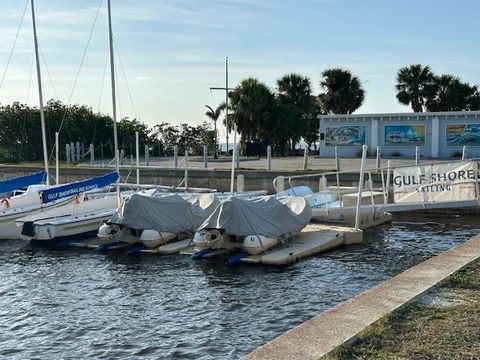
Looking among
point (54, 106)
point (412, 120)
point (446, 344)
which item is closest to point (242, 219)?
point (446, 344)

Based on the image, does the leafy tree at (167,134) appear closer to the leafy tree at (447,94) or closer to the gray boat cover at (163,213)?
the leafy tree at (447,94)

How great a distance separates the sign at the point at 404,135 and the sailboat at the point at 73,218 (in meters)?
28.0

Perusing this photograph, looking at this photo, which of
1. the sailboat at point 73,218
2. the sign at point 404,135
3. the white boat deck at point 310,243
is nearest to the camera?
the white boat deck at point 310,243

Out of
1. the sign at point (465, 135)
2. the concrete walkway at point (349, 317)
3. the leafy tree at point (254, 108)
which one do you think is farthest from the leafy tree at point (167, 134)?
the concrete walkway at point (349, 317)

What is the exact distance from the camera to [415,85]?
58.3m

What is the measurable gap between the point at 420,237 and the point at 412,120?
26427mm

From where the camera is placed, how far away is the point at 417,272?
34.1 feet

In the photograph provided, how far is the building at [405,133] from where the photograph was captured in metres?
42.9

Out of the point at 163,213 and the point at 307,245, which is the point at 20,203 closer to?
the point at 163,213

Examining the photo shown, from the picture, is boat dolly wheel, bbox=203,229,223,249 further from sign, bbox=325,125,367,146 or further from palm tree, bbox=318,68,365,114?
palm tree, bbox=318,68,365,114

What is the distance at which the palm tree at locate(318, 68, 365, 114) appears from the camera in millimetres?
58031

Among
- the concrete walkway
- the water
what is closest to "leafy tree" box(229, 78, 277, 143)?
the water

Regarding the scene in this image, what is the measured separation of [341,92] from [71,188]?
40960 mm

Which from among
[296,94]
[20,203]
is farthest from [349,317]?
[296,94]
